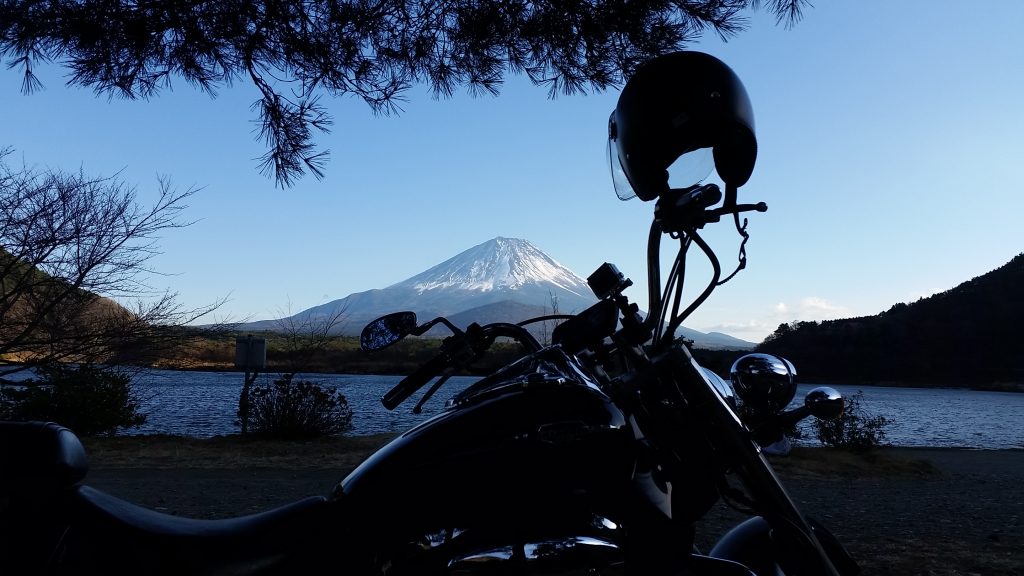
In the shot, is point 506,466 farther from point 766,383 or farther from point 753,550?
point 753,550

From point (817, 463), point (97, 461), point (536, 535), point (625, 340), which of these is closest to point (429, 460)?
point (536, 535)

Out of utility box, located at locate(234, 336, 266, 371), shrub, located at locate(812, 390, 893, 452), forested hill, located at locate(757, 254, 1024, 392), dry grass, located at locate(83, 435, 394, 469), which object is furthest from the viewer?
forested hill, located at locate(757, 254, 1024, 392)

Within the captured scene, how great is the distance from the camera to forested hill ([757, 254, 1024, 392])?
3828 centimetres

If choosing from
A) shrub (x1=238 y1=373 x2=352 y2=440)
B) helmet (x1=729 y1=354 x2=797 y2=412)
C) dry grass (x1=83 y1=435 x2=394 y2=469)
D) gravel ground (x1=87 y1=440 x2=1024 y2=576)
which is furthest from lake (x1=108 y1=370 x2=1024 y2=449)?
helmet (x1=729 y1=354 x2=797 y2=412)

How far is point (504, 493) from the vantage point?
1.26 m

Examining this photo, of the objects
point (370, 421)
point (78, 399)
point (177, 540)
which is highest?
point (177, 540)

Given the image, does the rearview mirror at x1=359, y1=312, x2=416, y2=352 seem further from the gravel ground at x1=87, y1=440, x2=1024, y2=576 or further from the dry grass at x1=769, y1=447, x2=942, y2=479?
the dry grass at x1=769, y1=447, x2=942, y2=479

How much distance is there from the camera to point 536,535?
1.27 meters

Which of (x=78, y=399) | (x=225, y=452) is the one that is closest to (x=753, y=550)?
(x=225, y=452)

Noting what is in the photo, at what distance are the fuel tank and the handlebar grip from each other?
33 centimetres

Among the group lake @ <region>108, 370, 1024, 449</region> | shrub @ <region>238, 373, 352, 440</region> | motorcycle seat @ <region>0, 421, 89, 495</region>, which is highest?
motorcycle seat @ <region>0, 421, 89, 495</region>

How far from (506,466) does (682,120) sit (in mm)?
743

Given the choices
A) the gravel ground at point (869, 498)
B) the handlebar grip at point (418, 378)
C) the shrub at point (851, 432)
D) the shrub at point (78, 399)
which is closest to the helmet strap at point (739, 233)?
the handlebar grip at point (418, 378)

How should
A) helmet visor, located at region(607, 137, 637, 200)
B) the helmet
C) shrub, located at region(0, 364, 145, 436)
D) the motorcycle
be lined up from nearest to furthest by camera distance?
the motorcycle → the helmet → helmet visor, located at region(607, 137, 637, 200) → shrub, located at region(0, 364, 145, 436)
